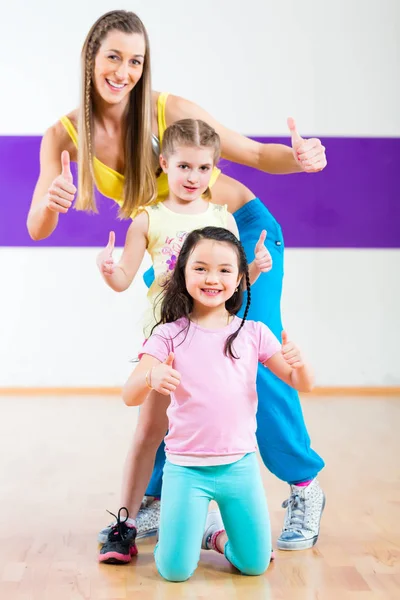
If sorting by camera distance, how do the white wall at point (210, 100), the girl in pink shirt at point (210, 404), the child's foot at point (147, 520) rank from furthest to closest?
the white wall at point (210, 100), the child's foot at point (147, 520), the girl in pink shirt at point (210, 404)

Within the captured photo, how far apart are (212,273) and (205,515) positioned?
1.63ft

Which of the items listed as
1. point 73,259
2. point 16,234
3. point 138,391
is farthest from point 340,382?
point 138,391

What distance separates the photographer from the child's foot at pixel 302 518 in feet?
6.88

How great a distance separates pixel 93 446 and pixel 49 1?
7.95 ft

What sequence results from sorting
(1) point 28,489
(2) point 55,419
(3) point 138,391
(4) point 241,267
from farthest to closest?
(2) point 55,419 → (1) point 28,489 → (4) point 241,267 → (3) point 138,391

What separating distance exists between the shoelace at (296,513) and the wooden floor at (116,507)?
7 centimetres

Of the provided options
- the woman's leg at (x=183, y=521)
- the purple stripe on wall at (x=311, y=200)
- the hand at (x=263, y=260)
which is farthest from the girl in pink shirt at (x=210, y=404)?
the purple stripe on wall at (x=311, y=200)

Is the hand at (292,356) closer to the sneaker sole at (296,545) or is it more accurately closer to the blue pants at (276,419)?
the blue pants at (276,419)

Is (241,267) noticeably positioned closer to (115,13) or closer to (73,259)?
(115,13)

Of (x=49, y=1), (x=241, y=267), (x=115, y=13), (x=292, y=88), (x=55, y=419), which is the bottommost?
(x=55, y=419)

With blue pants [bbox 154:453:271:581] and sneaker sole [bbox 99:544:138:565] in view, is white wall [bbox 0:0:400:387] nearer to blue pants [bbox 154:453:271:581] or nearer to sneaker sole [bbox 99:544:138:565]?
sneaker sole [bbox 99:544:138:565]

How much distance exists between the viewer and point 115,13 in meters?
2.15

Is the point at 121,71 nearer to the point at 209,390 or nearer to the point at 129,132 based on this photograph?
the point at 129,132

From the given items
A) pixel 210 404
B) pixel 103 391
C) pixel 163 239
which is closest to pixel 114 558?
pixel 210 404
